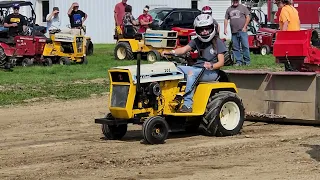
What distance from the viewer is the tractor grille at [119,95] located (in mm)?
10570

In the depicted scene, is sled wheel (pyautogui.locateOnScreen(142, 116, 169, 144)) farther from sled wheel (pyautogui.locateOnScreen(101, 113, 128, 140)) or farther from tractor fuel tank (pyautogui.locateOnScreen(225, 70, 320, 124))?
tractor fuel tank (pyautogui.locateOnScreen(225, 70, 320, 124))

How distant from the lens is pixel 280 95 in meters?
12.5

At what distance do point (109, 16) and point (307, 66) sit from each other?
1065 inches

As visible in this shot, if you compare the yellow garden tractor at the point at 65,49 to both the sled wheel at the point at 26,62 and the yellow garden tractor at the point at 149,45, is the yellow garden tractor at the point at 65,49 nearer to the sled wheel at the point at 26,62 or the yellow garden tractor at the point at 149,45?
the sled wheel at the point at 26,62

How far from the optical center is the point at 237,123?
11.5 m

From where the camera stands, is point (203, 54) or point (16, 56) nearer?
point (203, 54)

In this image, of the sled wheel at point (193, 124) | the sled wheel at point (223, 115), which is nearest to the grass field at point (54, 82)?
the sled wheel at point (193, 124)

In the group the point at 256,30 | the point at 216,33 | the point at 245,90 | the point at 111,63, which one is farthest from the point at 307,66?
the point at 256,30

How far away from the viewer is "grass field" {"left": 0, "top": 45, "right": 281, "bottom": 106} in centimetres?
1662

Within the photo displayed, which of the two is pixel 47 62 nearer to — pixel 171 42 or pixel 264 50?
pixel 171 42

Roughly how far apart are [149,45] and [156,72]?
49.1ft

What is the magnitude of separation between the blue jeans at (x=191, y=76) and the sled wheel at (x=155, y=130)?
1.82 feet

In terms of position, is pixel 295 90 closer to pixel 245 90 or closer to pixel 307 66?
pixel 245 90

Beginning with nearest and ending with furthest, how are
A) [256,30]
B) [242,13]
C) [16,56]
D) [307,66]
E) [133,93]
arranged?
[133,93], [307,66], [242,13], [16,56], [256,30]
